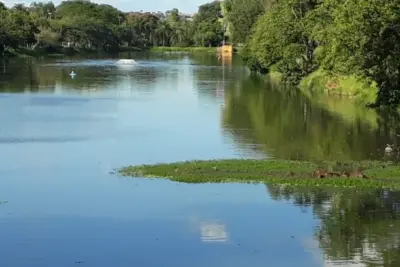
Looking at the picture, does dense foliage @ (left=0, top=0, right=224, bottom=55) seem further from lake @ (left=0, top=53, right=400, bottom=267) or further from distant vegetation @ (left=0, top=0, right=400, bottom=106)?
lake @ (left=0, top=53, right=400, bottom=267)

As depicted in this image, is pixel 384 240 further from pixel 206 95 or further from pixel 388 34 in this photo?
pixel 206 95

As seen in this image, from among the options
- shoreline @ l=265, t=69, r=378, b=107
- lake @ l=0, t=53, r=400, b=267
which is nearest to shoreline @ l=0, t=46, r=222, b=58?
shoreline @ l=265, t=69, r=378, b=107

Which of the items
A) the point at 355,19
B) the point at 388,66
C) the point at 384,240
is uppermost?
the point at 355,19

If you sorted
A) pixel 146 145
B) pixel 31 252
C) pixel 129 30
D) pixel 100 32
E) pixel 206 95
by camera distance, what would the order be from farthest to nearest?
pixel 129 30 → pixel 100 32 → pixel 206 95 → pixel 146 145 → pixel 31 252

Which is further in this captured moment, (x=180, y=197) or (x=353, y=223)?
(x=180, y=197)

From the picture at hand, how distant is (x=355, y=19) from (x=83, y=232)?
27.1 m

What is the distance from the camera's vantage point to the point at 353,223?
1734 centimetres

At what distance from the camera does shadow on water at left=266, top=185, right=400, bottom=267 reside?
48.9ft

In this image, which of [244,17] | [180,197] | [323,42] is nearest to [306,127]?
[323,42]

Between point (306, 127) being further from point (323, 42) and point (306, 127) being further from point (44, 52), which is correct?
point (44, 52)

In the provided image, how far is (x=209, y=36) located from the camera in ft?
561

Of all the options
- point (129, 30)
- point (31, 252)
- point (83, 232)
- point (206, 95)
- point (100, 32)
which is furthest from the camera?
point (129, 30)

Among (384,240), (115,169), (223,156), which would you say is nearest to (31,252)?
(384,240)

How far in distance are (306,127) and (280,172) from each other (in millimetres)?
13848
